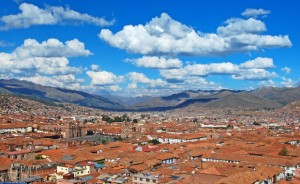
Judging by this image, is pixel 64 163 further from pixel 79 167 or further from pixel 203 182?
pixel 203 182

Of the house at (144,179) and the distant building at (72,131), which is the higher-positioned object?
the distant building at (72,131)

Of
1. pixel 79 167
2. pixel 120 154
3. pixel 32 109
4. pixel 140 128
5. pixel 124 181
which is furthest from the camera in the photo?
pixel 32 109

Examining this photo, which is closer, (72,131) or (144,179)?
(144,179)

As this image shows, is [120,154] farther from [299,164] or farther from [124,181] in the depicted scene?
[299,164]

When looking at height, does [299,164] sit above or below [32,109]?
below

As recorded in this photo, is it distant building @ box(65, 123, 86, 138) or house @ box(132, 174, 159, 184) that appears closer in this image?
house @ box(132, 174, 159, 184)

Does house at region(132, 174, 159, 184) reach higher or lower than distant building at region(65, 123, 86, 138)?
lower

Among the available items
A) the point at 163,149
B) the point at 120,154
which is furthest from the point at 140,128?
the point at 120,154

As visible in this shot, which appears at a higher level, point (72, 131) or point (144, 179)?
point (72, 131)

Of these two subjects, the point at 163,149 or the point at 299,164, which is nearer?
the point at 299,164

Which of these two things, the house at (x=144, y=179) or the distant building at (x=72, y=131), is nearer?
the house at (x=144, y=179)

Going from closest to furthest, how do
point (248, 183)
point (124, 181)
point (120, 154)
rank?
point (248, 183)
point (124, 181)
point (120, 154)
